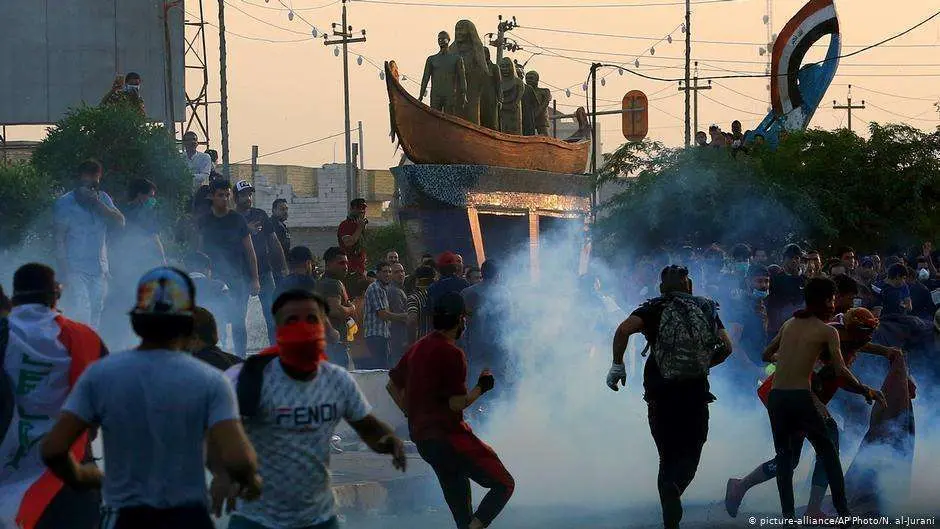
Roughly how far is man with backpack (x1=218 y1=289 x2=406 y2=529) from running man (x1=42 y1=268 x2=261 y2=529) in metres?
0.46

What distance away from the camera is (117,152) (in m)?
21.7

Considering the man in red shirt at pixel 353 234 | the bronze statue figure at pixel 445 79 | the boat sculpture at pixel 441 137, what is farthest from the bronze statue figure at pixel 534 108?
the man in red shirt at pixel 353 234

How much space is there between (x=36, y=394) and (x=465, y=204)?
1773 centimetres

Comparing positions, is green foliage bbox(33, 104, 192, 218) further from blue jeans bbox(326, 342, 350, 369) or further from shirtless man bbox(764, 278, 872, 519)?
shirtless man bbox(764, 278, 872, 519)

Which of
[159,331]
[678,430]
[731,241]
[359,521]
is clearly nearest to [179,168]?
[731,241]

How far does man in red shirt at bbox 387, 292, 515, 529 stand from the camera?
26.0 ft

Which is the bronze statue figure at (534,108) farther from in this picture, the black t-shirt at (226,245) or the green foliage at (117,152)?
the black t-shirt at (226,245)

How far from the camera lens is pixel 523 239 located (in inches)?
1043

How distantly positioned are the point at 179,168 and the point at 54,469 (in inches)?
719

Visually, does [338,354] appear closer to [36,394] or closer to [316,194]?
[36,394]

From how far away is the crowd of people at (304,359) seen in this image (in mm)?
4715

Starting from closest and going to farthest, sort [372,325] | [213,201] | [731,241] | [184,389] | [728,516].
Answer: [184,389] → [728,516] → [213,201] → [372,325] → [731,241]

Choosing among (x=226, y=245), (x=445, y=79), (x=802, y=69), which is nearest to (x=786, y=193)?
(x=445, y=79)

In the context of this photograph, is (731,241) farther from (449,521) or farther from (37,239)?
(449,521)
